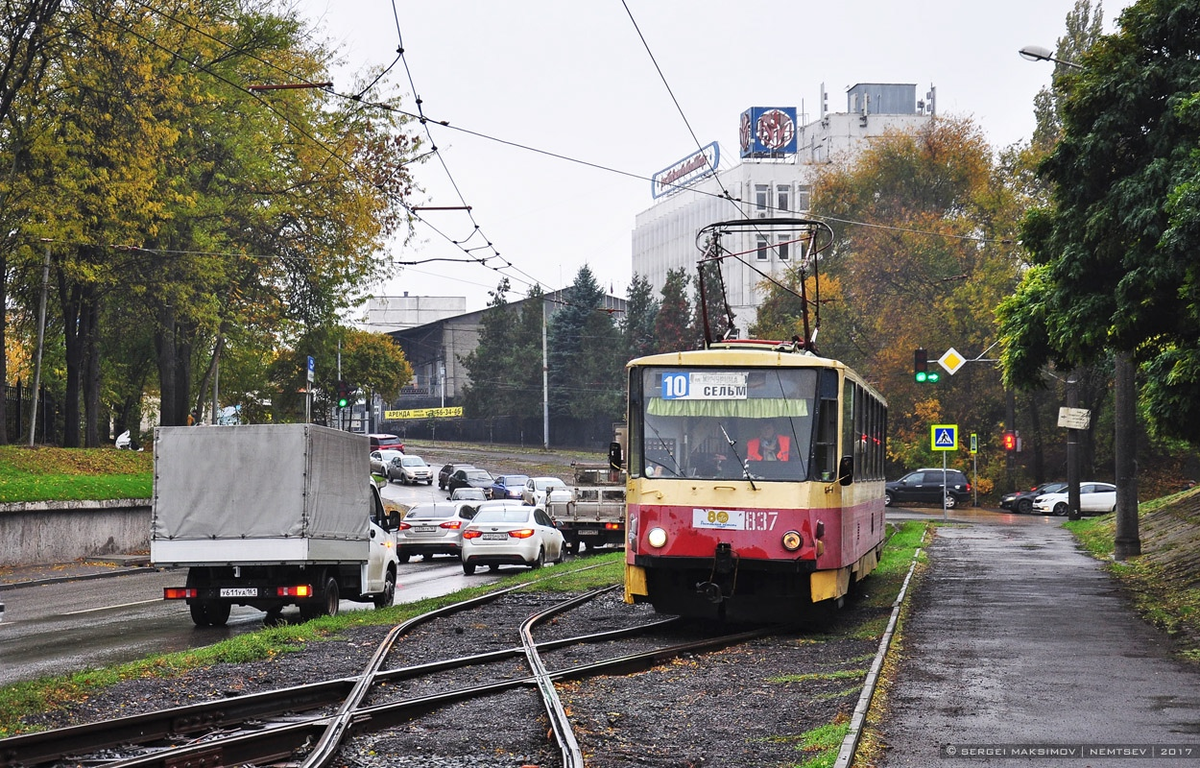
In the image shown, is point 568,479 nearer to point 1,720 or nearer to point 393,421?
point 393,421

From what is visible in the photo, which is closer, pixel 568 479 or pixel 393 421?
pixel 568 479

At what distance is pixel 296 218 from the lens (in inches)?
1655

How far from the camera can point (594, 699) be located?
11211 millimetres

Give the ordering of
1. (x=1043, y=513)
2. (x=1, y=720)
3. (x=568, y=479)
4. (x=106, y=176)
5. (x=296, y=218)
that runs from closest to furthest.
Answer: (x=1, y=720) → (x=106, y=176) → (x=296, y=218) → (x=1043, y=513) → (x=568, y=479)

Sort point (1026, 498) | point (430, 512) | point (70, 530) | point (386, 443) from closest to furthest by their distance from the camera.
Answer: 1. point (70, 530)
2. point (430, 512)
3. point (1026, 498)
4. point (386, 443)

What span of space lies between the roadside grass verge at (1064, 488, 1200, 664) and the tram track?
20.0ft

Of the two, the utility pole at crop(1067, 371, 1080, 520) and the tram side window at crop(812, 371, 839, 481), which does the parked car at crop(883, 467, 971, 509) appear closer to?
the utility pole at crop(1067, 371, 1080, 520)

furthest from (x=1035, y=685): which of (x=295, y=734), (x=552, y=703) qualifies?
(x=295, y=734)

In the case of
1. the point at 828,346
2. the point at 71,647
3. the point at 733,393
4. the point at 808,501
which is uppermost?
the point at 828,346

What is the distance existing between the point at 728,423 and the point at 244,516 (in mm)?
6494

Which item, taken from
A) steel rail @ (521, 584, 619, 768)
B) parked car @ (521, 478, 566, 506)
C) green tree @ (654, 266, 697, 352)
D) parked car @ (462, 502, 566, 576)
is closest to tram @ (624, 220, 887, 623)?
steel rail @ (521, 584, 619, 768)

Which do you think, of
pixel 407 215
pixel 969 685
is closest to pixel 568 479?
pixel 407 215

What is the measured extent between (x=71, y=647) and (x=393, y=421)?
104m

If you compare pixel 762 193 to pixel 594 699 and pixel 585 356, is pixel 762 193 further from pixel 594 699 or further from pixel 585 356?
pixel 594 699
